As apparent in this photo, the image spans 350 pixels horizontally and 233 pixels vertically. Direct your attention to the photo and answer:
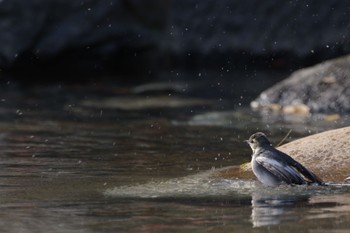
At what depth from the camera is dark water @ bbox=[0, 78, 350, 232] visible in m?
6.97

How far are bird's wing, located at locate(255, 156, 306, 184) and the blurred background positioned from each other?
1099 centimetres

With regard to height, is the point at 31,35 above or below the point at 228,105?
above

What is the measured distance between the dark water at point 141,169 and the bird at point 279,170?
0.10 metres

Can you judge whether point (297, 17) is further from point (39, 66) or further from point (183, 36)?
point (39, 66)

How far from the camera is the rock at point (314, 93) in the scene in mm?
14188

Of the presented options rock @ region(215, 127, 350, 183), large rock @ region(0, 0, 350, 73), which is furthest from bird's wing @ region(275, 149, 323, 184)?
large rock @ region(0, 0, 350, 73)

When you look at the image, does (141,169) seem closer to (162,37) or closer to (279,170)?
(279,170)

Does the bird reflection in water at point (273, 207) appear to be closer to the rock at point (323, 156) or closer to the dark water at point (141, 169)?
the dark water at point (141, 169)

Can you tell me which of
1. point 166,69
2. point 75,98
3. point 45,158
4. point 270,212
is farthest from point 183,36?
point 270,212

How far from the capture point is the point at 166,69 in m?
21.4

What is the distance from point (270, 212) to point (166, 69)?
562 inches

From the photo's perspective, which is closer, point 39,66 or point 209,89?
point 209,89

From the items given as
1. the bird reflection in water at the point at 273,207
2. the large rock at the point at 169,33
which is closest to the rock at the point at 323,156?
the bird reflection in water at the point at 273,207

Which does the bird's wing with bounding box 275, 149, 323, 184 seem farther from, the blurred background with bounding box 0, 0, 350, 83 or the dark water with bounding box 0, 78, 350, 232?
the blurred background with bounding box 0, 0, 350, 83
